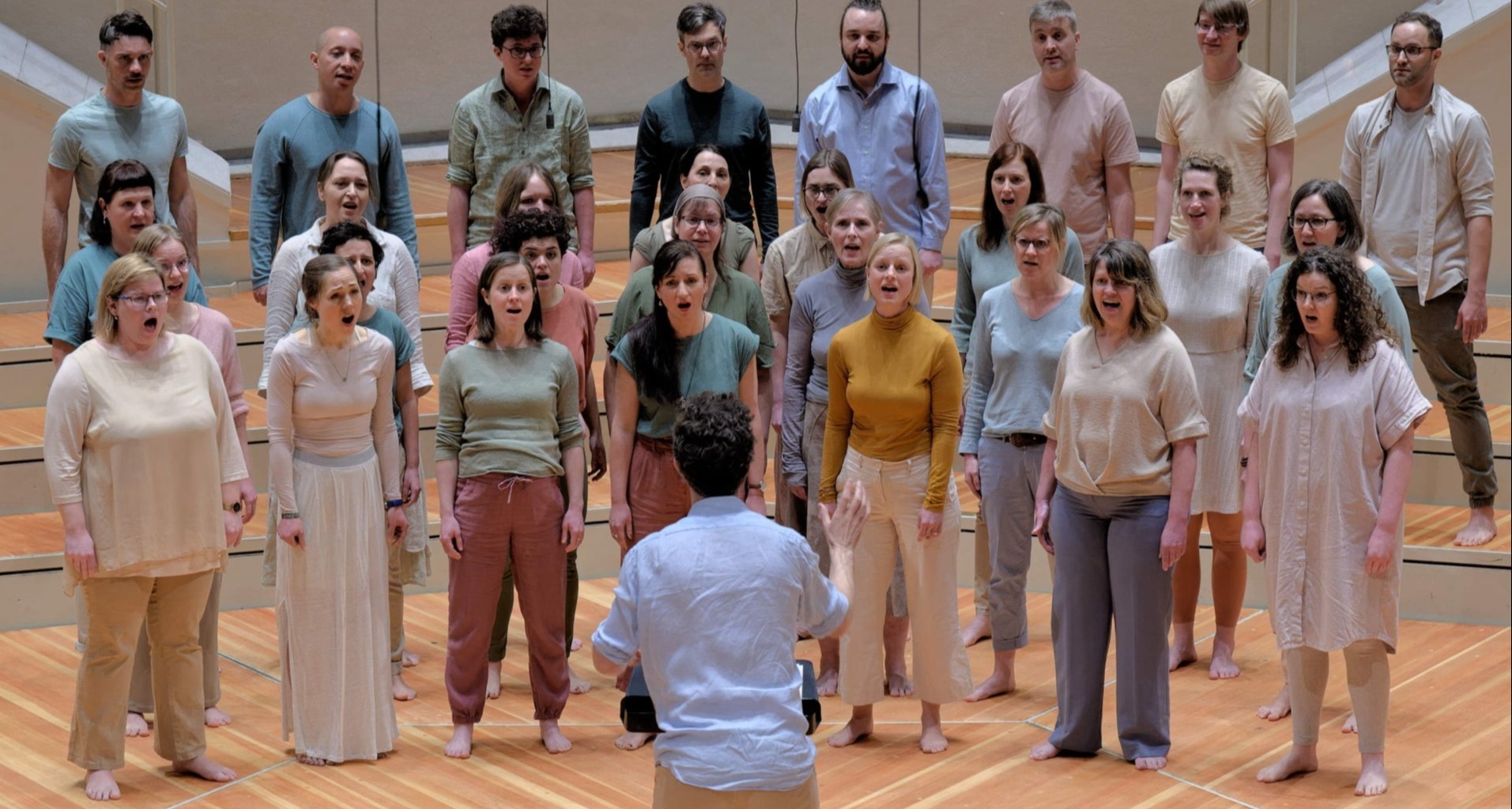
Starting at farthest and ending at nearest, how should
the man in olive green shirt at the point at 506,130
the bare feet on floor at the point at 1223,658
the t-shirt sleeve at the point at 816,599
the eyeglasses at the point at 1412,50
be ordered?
the man in olive green shirt at the point at 506,130, the eyeglasses at the point at 1412,50, the bare feet on floor at the point at 1223,658, the t-shirt sleeve at the point at 816,599

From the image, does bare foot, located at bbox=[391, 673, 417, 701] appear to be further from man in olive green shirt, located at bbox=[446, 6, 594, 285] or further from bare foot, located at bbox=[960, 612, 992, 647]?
bare foot, located at bbox=[960, 612, 992, 647]

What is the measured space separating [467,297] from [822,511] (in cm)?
141

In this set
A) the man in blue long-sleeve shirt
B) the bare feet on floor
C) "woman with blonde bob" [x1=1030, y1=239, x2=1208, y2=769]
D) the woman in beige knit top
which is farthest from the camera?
the man in blue long-sleeve shirt

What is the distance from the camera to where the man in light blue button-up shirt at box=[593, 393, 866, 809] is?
3020 millimetres

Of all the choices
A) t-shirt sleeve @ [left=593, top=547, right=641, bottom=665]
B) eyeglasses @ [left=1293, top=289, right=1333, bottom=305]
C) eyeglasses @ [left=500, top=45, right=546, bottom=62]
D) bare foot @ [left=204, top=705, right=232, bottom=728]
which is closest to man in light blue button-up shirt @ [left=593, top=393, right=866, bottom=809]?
t-shirt sleeve @ [left=593, top=547, right=641, bottom=665]

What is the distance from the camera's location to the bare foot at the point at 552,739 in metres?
4.74

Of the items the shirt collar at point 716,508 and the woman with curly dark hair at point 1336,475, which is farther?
the woman with curly dark hair at point 1336,475

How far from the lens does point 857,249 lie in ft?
15.7

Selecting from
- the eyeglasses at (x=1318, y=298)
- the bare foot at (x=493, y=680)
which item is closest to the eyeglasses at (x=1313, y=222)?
the eyeglasses at (x=1318, y=298)

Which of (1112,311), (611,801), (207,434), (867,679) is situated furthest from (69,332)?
(1112,311)

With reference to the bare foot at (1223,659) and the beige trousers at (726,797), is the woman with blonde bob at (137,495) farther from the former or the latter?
the bare foot at (1223,659)

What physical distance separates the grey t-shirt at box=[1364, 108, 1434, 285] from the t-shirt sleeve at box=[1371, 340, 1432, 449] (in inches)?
56.7

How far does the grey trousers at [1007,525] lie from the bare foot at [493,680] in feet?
4.67

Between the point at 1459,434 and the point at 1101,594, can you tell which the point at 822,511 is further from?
the point at 1459,434
